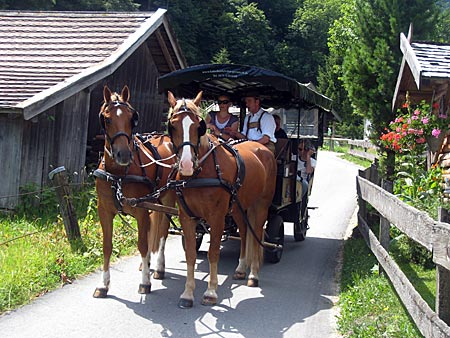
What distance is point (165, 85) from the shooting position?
345 inches

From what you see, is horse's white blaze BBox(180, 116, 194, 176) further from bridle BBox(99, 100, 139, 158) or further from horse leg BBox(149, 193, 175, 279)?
horse leg BBox(149, 193, 175, 279)

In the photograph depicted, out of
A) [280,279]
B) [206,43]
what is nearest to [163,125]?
[280,279]

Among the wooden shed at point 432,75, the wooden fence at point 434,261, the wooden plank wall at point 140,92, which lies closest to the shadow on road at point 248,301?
the wooden fence at point 434,261

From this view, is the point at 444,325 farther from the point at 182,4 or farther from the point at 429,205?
the point at 182,4

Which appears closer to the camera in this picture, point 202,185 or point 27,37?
point 202,185

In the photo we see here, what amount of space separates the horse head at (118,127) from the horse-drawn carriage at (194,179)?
0.01 metres

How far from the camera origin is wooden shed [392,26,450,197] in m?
7.79

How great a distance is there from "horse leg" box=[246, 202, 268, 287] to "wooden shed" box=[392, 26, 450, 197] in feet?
8.04

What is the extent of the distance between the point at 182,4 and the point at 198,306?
180ft

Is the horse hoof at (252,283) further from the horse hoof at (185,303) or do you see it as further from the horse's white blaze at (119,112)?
the horse's white blaze at (119,112)

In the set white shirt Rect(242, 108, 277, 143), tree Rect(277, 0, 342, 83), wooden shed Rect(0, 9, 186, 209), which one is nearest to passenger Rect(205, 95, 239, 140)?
white shirt Rect(242, 108, 277, 143)

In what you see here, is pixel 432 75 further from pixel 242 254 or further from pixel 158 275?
pixel 158 275

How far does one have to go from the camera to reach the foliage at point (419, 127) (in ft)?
30.1

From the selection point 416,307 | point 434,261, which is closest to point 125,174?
point 416,307
